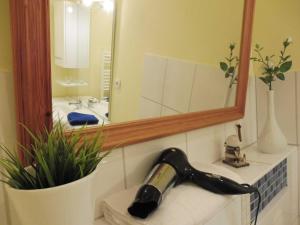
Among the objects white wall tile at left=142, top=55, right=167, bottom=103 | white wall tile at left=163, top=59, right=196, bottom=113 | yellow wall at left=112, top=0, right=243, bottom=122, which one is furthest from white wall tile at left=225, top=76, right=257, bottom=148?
white wall tile at left=142, top=55, right=167, bottom=103

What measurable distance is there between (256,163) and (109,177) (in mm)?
644

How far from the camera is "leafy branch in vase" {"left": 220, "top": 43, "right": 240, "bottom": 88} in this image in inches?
46.3

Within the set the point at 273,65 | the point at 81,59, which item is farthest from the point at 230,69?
the point at 81,59

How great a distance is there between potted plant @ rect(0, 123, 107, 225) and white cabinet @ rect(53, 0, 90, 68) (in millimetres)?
195

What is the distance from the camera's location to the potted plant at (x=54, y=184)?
46cm

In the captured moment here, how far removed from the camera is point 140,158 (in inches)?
32.1

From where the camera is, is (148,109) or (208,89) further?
(208,89)

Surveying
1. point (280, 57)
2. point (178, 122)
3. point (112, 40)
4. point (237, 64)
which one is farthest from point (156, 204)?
point (280, 57)

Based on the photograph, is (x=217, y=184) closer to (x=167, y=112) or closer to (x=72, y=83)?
(x=167, y=112)

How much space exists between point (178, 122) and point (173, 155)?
0.14m

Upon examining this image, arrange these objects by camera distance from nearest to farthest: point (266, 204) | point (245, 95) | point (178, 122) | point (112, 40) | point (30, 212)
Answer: point (30, 212) → point (112, 40) → point (178, 122) → point (266, 204) → point (245, 95)

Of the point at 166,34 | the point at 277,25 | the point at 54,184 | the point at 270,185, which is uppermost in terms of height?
the point at 277,25

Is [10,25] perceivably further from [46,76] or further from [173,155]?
[173,155]

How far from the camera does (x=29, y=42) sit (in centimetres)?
55
